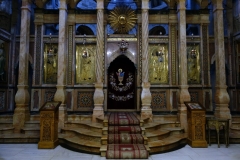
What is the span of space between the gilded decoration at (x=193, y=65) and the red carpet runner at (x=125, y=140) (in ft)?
12.7

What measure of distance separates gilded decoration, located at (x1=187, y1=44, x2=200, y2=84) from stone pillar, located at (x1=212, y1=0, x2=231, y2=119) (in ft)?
4.17

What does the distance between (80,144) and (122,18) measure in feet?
18.4

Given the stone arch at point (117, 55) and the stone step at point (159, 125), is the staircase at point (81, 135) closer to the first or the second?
the stone step at point (159, 125)

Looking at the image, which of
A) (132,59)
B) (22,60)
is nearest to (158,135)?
(132,59)

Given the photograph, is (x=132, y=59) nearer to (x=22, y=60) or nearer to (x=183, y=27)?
(x=183, y=27)

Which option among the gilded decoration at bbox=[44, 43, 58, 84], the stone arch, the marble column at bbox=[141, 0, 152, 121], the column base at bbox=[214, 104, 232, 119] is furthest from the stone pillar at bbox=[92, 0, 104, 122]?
the column base at bbox=[214, 104, 232, 119]

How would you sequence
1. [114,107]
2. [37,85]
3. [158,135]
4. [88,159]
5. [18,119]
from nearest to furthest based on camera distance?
[88,159]
[158,135]
[18,119]
[37,85]
[114,107]

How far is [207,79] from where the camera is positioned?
953 cm

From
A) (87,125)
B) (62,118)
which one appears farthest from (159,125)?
(62,118)

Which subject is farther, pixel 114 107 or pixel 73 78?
pixel 114 107

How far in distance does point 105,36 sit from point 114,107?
3313 millimetres

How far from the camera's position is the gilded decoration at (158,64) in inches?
376

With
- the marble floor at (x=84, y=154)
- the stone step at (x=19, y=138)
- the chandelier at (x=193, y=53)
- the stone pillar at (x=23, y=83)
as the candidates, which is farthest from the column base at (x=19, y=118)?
the chandelier at (x=193, y=53)

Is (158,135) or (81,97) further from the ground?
(81,97)
